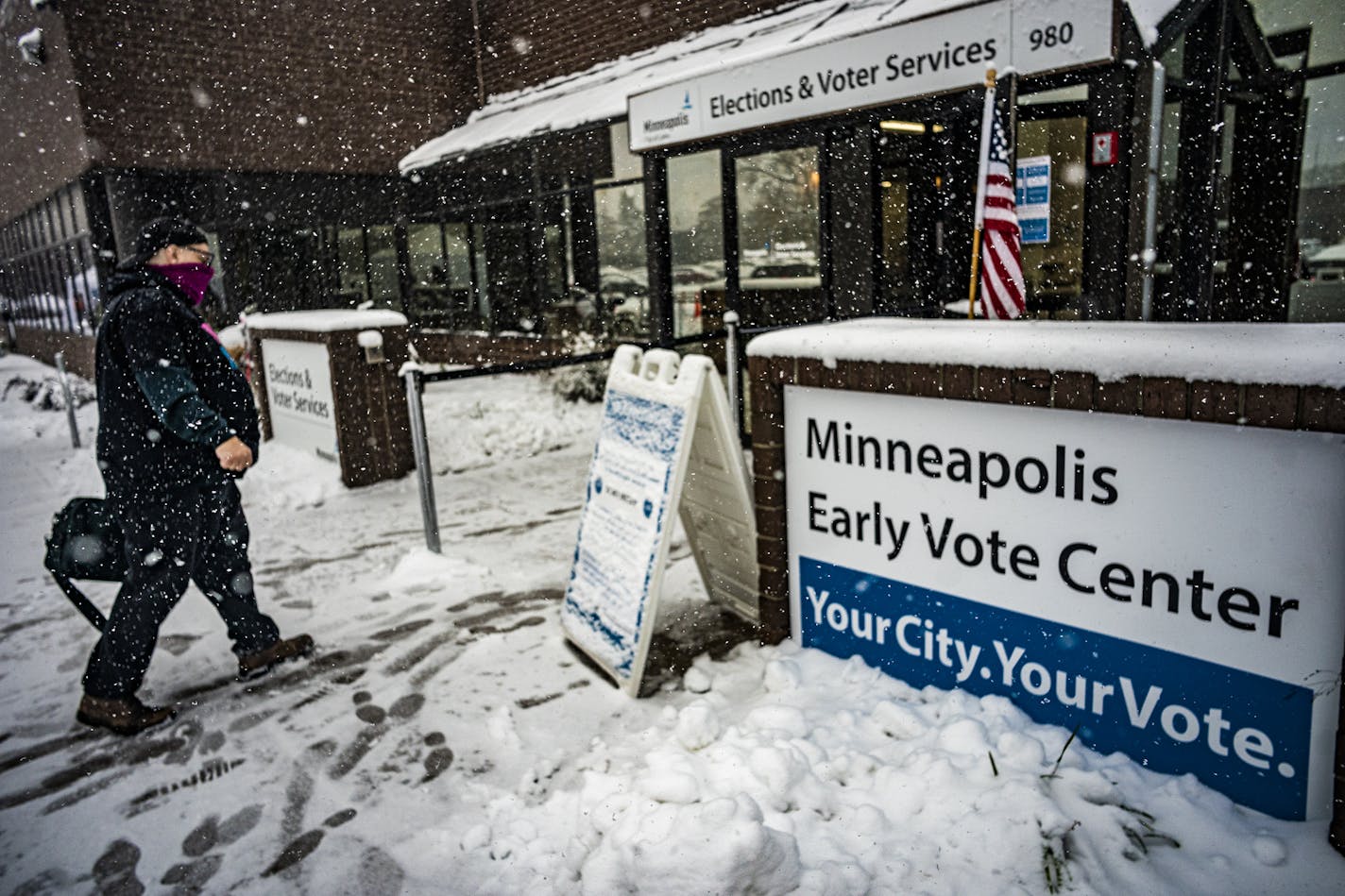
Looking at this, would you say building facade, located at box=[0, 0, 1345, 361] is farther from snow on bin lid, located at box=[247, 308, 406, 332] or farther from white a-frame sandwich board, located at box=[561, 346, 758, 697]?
white a-frame sandwich board, located at box=[561, 346, 758, 697]

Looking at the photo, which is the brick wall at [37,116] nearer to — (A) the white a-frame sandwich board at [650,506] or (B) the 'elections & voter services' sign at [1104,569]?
(A) the white a-frame sandwich board at [650,506]

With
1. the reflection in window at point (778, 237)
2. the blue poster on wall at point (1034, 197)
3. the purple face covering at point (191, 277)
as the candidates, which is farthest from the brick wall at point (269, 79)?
the blue poster on wall at point (1034, 197)

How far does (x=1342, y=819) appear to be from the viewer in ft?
6.94

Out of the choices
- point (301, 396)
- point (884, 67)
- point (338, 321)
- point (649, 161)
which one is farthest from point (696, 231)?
point (301, 396)

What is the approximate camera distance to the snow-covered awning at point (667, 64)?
6496 millimetres

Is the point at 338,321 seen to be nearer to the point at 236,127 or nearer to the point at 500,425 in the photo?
the point at 500,425

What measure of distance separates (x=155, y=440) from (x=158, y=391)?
Answer: 0.26 metres

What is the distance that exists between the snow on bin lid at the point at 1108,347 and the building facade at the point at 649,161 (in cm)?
310

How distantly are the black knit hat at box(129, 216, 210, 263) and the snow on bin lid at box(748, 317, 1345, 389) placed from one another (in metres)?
2.44

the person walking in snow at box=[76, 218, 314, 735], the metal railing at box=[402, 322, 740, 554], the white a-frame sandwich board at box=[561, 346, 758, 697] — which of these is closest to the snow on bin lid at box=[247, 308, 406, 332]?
the metal railing at box=[402, 322, 740, 554]

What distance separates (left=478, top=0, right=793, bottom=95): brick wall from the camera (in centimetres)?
1141

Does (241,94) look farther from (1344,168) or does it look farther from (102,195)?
(1344,168)

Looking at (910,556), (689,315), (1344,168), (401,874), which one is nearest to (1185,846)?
(910,556)

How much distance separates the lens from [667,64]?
36.4 feet
